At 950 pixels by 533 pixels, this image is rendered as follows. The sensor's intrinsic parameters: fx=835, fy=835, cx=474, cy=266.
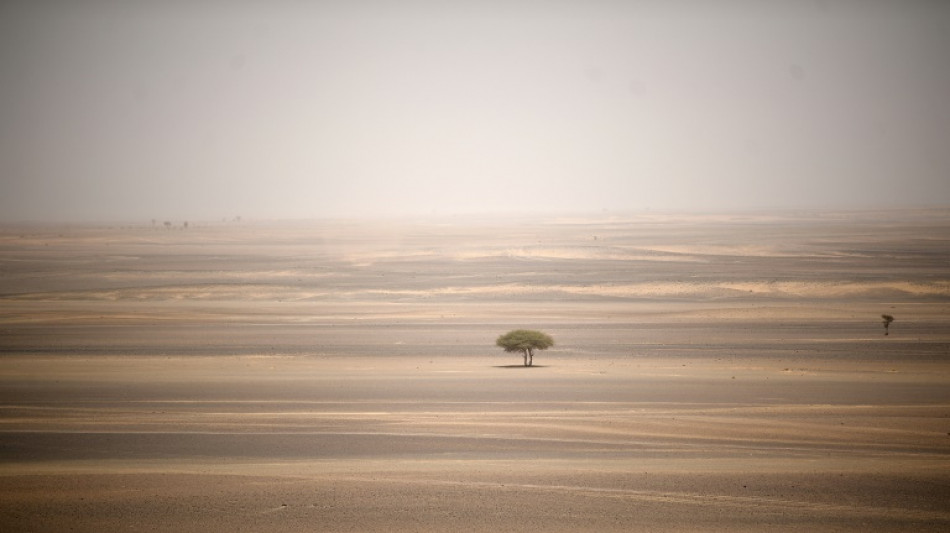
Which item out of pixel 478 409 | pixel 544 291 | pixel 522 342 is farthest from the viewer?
pixel 544 291

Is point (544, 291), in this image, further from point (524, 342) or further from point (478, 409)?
point (478, 409)

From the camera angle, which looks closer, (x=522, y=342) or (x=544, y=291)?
(x=522, y=342)

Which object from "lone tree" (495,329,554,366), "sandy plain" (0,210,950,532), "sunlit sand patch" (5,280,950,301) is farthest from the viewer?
"sunlit sand patch" (5,280,950,301)

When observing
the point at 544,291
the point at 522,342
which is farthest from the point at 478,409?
the point at 544,291

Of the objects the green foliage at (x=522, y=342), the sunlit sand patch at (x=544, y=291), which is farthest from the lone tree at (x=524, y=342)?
the sunlit sand patch at (x=544, y=291)

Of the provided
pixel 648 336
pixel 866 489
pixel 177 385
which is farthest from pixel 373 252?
pixel 866 489

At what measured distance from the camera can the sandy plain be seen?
1390 cm

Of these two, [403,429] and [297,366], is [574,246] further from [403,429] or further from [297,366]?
[403,429]

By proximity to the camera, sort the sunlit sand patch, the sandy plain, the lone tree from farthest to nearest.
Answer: the sunlit sand patch, the lone tree, the sandy plain

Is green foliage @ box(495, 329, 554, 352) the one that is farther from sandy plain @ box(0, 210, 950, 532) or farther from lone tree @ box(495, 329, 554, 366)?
sandy plain @ box(0, 210, 950, 532)

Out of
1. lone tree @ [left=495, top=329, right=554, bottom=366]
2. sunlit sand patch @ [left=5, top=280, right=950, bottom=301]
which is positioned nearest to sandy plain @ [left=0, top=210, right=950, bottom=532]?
sunlit sand patch @ [left=5, top=280, right=950, bottom=301]

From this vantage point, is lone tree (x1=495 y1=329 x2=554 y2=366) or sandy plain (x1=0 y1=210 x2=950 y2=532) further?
lone tree (x1=495 y1=329 x2=554 y2=366)

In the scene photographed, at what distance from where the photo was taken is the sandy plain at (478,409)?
13898 mm

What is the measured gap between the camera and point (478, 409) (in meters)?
20.9
